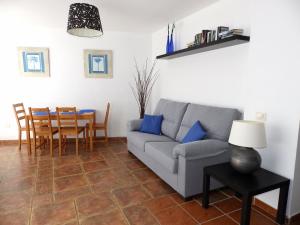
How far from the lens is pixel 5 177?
2863 millimetres

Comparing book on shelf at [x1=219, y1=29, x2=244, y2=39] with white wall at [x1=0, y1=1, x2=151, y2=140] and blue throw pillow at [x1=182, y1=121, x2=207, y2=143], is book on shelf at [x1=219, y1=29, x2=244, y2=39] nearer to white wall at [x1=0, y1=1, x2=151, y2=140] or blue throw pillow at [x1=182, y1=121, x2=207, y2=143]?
blue throw pillow at [x1=182, y1=121, x2=207, y2=143]

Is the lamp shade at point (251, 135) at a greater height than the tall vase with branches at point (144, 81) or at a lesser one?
lesser

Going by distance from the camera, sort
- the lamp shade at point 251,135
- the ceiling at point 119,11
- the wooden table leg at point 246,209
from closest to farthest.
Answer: the wooden table leg at point 246,209, the lamp shade at point 251,135, the ceiling at point 119,11

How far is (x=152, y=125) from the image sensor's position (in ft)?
11.7

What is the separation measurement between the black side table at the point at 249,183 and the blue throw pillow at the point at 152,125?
1545mm

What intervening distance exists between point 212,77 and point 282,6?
1265mm

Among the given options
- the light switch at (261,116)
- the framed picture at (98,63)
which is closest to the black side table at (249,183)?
the light switch at (261,116)

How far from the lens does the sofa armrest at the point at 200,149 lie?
7.08ft

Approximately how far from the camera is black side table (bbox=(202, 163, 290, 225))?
1.61 m

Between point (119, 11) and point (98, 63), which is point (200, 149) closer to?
point (119, 11)

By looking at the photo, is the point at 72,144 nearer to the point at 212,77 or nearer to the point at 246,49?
the point at 212,77

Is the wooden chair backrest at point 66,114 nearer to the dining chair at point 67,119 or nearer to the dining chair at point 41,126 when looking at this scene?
the dining chair at point 67,119

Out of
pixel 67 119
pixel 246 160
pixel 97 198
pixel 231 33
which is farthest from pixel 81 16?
pixel 246 160

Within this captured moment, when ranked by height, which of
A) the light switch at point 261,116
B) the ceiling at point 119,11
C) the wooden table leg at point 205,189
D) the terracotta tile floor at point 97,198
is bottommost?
the terracotta tile floor at point 97,198
